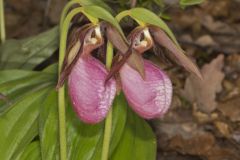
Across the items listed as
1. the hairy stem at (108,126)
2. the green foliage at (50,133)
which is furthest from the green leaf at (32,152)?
the hairy stem at (108,126)

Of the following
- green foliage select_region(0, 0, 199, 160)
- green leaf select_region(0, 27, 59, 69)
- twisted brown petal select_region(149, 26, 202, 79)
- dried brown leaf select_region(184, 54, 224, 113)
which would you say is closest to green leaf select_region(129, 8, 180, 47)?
twisted brown petal select_region(149, 26, 202, 79)

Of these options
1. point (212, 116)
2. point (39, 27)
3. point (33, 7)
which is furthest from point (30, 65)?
point (33, 7)

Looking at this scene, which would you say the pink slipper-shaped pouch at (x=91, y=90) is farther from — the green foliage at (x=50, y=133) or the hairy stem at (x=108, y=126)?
the green foliage at (x=50, y=133)

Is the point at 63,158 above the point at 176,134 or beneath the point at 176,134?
above

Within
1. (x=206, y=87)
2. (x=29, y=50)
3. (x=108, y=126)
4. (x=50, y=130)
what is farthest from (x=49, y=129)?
(x=206, y=87)

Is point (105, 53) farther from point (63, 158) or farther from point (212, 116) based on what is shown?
point (212, 116)
